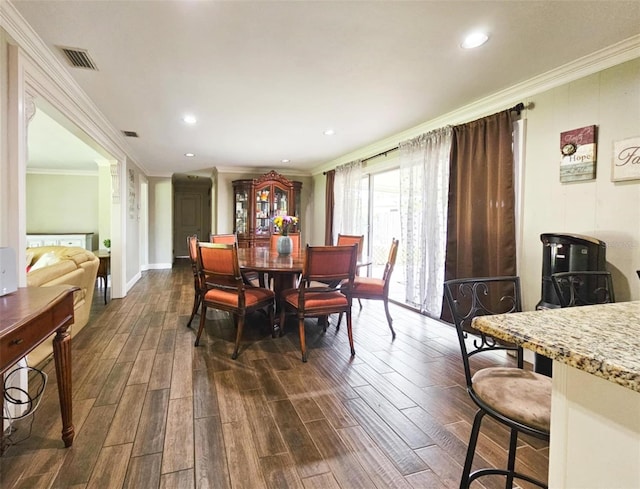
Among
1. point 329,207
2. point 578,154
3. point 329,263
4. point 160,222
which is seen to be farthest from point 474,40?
point 160,222

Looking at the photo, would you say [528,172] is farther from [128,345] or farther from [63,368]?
[128,345]

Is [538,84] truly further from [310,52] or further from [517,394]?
[517,394]

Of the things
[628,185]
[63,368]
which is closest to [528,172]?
[628,185]

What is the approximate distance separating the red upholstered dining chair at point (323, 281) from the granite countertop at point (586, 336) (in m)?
1.85

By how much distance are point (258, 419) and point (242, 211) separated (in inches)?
206

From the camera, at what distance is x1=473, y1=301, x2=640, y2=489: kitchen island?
0.57 metres

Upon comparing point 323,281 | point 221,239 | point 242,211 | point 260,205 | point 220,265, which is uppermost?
point 260,205

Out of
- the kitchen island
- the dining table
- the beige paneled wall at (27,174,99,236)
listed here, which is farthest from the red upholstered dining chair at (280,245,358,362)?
the beige paneled wall at (27,174,99,236)

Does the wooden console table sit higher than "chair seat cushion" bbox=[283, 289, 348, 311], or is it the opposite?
the wooden console table

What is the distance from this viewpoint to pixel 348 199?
5562mm

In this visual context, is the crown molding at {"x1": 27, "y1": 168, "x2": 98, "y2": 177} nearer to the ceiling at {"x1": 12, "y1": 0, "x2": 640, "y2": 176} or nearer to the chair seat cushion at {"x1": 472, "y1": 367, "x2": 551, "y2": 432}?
the ceiling at {"x1": 12, "y1": 0, "x2": 640, "y2": 176}

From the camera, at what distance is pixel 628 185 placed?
2.13 meters

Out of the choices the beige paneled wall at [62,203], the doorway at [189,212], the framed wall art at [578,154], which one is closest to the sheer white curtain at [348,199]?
the framed wall art at [578,154]

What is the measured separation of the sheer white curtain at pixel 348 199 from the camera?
211 inches
